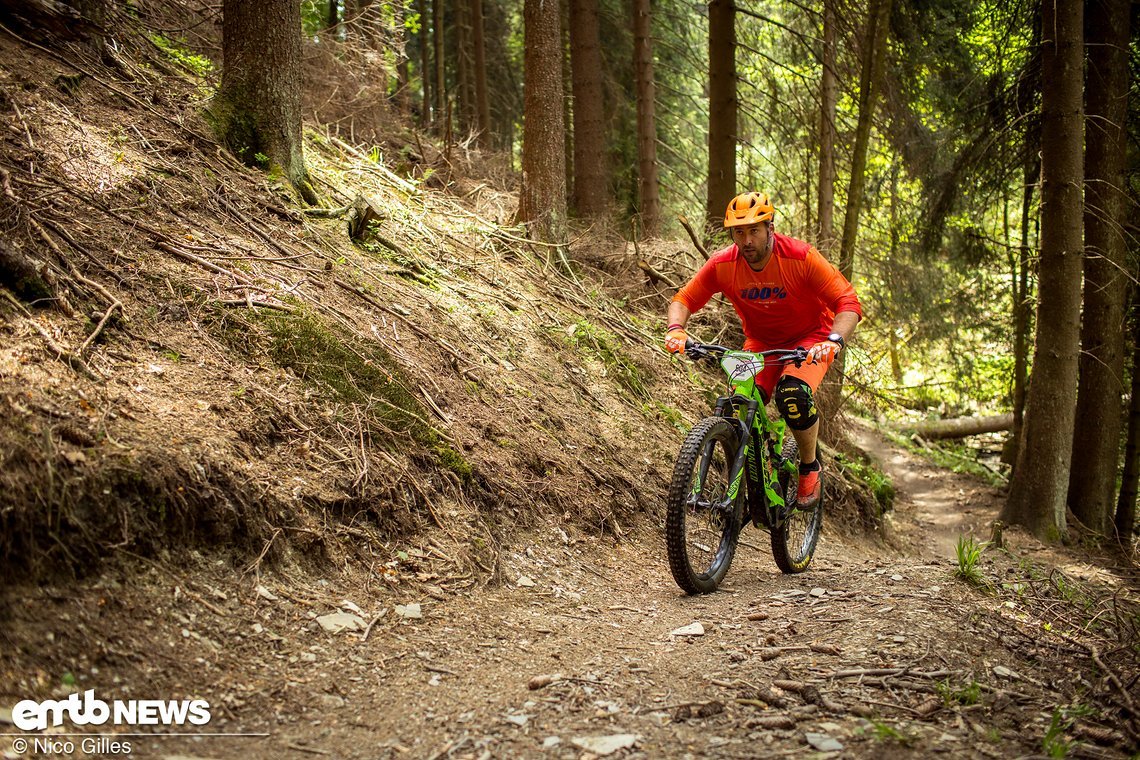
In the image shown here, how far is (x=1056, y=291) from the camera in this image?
33.0 feet

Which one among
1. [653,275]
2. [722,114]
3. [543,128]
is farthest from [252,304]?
[722,114]

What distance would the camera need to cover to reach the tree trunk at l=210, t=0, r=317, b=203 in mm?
6746

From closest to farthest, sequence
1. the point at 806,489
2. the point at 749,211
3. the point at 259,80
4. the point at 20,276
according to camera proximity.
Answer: the point at 20,276 < the point at 749,211 < the point at 806,489 < the point at 259,80

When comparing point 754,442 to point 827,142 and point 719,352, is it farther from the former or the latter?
point 827,142

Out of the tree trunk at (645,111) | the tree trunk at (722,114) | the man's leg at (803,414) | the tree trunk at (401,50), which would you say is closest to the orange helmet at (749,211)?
the man's leg at (803,414)

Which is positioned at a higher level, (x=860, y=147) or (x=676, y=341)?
(x=860, y=147)

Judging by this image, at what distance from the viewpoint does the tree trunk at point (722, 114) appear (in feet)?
40.6

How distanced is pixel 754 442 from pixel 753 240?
4.72ft

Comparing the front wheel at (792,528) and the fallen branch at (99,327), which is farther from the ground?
the fallen branch at (99,327)

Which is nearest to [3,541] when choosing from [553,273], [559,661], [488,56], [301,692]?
[301,692]

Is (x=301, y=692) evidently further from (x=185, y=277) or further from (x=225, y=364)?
(x=185, y=277)

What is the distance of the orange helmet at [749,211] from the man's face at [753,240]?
5 cm

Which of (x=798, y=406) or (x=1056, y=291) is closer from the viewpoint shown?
(x=798, y=406)

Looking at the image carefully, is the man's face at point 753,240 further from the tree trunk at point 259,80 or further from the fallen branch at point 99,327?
the tree trunk at point 259,80
